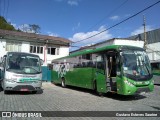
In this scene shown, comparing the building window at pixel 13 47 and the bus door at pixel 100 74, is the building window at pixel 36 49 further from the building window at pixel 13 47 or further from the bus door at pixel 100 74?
the bus door at pixel 100 74

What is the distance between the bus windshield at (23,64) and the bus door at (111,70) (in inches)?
191

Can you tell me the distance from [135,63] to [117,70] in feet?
3.64

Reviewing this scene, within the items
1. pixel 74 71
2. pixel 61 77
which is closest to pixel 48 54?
pixel 61 77

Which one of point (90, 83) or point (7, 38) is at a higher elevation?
point (7, 38)

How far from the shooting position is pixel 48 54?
111ft

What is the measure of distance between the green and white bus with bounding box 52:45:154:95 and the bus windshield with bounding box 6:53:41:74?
386cm

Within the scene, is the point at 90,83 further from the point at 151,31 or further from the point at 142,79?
the point at 151,31

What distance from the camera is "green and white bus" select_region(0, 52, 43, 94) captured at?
13.9 metres

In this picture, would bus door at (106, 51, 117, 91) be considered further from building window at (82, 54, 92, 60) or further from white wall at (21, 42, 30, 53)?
white wall at (21, 42, 30, 53)

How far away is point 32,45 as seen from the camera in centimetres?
3238

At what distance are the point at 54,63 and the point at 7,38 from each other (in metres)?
8.70

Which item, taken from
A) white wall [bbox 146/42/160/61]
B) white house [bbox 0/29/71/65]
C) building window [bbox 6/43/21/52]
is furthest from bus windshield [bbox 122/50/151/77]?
white wall [bbox 146/42/160/61]

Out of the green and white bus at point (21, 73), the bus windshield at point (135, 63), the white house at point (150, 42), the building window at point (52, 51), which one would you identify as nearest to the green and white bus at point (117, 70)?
the bus windshield at point (135, 63)

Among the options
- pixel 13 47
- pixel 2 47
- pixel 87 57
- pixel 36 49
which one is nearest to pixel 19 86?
pixel 87 57
